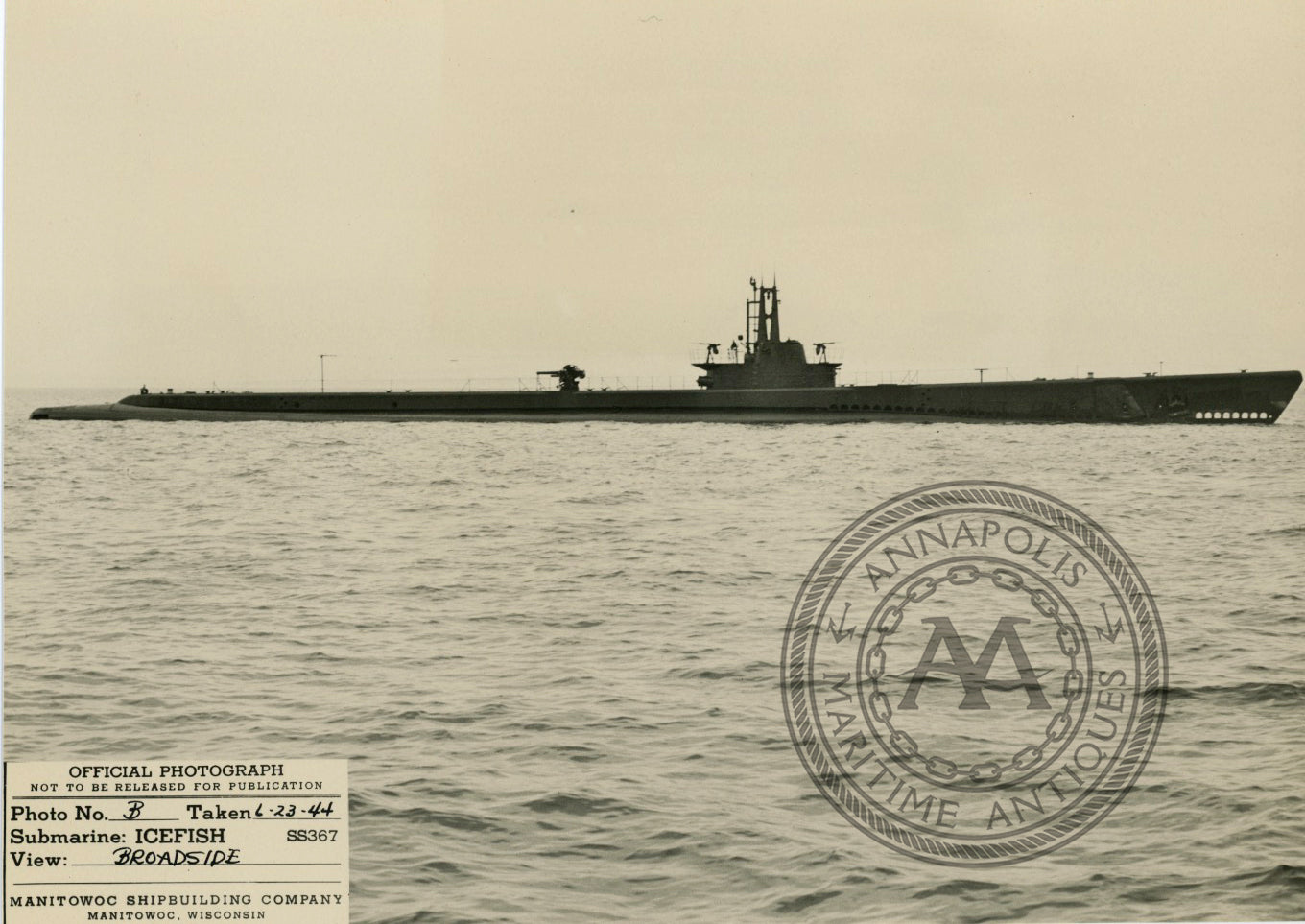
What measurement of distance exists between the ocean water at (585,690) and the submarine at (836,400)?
65.1ft

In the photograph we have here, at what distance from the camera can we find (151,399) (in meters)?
44.2

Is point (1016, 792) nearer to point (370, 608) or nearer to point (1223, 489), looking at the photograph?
point (370, 608)

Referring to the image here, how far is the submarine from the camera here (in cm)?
3712

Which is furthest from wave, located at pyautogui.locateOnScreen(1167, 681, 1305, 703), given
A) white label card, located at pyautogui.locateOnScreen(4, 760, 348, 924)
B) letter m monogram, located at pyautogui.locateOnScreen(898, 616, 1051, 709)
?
white label card, located at pyautogui.locateOnScreen(4, 760, 348, 924)

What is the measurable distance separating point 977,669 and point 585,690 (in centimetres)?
290

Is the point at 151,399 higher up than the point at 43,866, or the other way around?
the point at 151,399

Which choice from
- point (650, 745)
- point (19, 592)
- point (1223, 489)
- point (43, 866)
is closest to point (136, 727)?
point (43, 866)

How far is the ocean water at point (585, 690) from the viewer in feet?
20.4

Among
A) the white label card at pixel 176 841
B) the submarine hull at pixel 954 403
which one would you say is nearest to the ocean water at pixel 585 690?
the white label card at pixel 176 841

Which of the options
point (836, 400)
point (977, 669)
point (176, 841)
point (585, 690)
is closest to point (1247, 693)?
point (977, 669)

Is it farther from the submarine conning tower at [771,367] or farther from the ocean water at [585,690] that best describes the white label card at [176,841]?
the submarine conning tower at [771,367]

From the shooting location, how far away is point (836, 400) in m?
36.8

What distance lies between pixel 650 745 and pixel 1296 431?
33002 millimetres

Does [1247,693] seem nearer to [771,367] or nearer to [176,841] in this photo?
[176,841]
